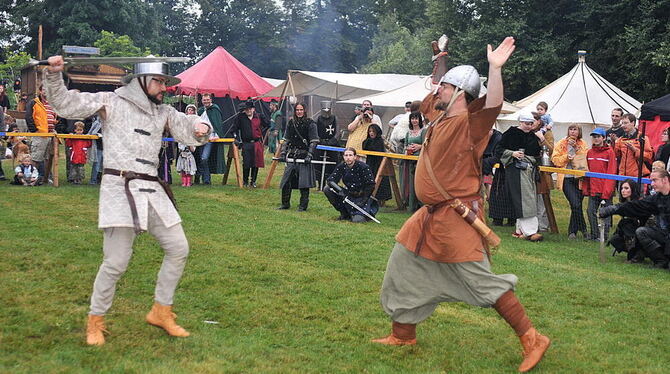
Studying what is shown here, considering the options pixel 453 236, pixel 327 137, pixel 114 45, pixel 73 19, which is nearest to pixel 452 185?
pixel 453 236

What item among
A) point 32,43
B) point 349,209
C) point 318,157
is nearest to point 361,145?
point 318,157

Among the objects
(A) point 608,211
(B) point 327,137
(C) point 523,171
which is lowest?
(A) point 608,211

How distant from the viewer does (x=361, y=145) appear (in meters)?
14.7

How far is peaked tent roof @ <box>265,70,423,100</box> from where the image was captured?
72.1 feet

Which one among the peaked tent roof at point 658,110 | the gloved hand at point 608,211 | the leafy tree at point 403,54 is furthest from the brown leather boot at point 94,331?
the leafy tree at point 403,54

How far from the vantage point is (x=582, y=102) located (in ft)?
62.0

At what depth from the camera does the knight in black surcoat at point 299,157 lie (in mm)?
12328

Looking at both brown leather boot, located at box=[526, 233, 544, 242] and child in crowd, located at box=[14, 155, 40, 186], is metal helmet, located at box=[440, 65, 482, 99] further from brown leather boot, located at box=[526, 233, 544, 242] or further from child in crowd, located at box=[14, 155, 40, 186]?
child in crowd, located at box=[14, 155, 40, 186]

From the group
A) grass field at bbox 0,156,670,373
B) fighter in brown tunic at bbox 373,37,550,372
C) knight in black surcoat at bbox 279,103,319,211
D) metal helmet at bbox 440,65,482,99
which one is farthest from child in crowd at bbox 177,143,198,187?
metal helmet at bbox 440,65,482,99

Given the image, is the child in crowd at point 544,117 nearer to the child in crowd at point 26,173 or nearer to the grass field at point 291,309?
the grass field at point 291,309

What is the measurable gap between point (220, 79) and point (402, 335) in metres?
17.7

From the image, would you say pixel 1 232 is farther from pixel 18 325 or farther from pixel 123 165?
pixel 123 165

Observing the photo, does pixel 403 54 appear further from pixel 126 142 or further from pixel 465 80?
pixel 126 142

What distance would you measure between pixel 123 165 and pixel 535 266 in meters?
5.04
